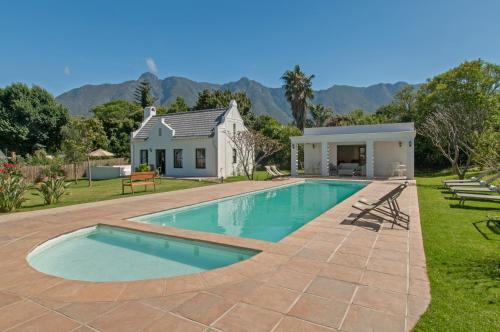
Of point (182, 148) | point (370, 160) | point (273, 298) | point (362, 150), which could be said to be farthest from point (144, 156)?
point (273, 298)

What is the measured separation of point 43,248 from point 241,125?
20659 mm

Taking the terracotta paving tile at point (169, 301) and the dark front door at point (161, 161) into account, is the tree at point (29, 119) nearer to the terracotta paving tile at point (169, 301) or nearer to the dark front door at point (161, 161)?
the dark front door at point (161, 161)

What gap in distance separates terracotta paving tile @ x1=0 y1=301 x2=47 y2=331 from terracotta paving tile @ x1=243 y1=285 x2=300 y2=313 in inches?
96.0

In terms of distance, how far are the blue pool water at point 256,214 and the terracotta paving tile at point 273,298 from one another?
349 cm

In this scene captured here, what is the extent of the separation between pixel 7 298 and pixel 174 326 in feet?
7.94

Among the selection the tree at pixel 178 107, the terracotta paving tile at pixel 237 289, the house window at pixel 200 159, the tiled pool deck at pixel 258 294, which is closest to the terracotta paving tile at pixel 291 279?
the tiled pool deck at pixel 258 294

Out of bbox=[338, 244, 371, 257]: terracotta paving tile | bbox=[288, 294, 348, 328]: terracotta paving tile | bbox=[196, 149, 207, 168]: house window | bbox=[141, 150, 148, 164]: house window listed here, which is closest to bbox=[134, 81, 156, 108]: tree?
bbox=[141, 150, 148, 164]: house window

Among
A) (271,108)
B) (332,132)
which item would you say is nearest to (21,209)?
(332,132)

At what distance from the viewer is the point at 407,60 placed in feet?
84.8

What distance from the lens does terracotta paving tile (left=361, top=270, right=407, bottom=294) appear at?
3.81 metres

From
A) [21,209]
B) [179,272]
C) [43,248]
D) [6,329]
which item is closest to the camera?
[6,329]

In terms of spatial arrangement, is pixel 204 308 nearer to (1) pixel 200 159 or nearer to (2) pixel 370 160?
(2) pixel 370 160

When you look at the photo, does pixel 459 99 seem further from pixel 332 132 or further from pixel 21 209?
pixel 21 209

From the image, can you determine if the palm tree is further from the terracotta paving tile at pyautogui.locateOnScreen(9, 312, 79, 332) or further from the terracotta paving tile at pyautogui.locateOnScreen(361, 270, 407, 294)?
the terracotta paving tile at pyautogui.locateOnScreen(9, 312, 79, 332)
